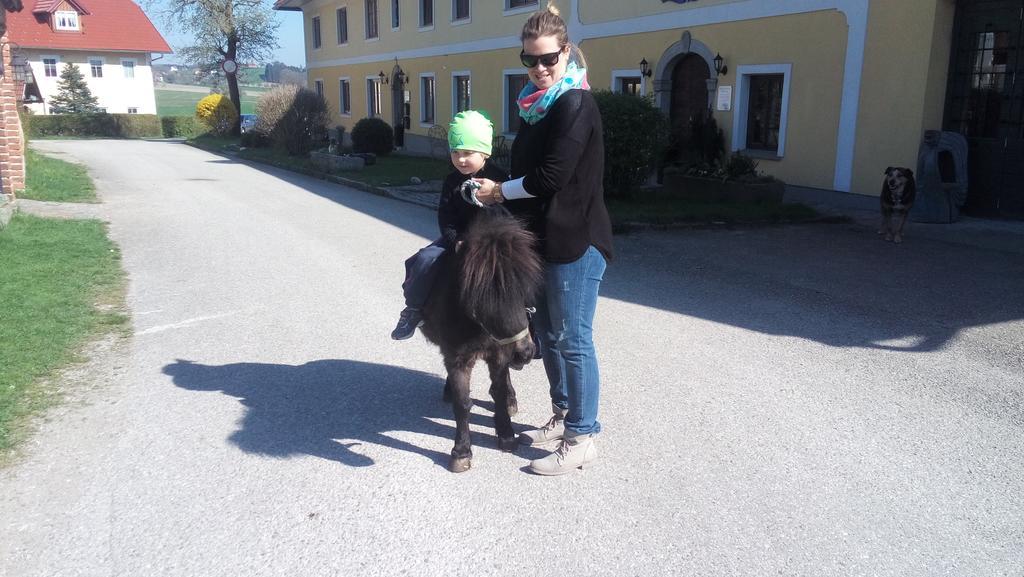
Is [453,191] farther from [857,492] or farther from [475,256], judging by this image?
[857,492]

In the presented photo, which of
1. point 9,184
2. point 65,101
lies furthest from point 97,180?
point 65,101

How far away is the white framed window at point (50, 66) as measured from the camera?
49.9 metres

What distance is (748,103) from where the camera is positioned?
14727mm

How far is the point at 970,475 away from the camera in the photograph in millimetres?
3645

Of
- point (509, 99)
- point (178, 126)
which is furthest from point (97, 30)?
point (509, 99)

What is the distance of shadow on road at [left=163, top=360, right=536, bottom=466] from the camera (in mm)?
4000

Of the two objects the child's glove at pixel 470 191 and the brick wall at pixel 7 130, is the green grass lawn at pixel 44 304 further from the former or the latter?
the child's glove at pixel 470 191

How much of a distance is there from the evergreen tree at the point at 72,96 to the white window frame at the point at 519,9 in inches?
1303

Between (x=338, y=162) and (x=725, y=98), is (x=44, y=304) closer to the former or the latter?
(x=725, y=98)

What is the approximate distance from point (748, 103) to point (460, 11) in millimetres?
13198

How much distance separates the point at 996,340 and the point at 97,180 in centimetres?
1742

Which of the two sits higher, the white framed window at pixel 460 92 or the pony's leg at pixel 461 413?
the white framed window at pixel 460 92

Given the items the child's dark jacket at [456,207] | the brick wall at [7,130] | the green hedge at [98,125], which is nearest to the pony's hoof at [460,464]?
the child's dark jacket at [456,207]

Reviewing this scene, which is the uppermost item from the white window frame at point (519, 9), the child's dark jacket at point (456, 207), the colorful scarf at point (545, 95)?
the white window frame at point (519, 9)
